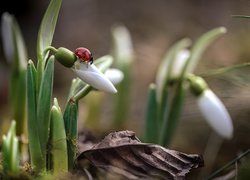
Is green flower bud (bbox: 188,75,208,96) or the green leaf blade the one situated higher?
the green leaf blade

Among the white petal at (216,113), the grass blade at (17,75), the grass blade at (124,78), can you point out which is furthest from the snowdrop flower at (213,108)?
the grass blade at (124,78)

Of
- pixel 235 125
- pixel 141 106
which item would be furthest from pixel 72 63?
pixel 141 106

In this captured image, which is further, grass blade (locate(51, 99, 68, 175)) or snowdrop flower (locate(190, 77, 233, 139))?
snowdrop flower (locate(190, 77, 233, 139))

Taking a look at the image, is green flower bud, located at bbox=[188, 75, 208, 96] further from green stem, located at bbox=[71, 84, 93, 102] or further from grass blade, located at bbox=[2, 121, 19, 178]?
grass blade, located at bbox=[2, 121, 19, 178]

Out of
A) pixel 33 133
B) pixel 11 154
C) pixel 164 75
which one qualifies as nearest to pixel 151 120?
pixel 164 75

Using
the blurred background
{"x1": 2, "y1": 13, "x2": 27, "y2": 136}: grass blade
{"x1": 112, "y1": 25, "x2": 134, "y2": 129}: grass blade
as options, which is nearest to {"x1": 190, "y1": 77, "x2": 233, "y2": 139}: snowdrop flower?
the blurred background

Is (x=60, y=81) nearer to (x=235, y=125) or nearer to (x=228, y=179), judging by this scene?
(x=235, y=125)

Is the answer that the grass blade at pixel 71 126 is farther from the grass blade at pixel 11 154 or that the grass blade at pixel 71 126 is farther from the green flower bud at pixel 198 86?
the green flower bud at pixel 198 86
